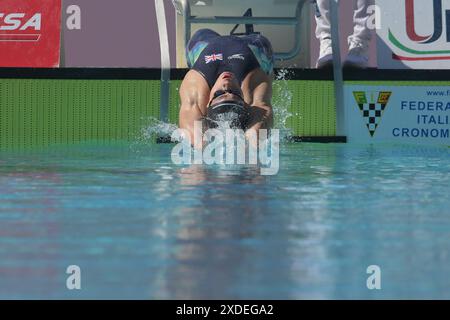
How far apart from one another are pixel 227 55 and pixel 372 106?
202cm

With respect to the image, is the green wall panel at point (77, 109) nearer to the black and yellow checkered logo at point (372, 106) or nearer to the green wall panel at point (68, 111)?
the green wall panel at point (68, 111)

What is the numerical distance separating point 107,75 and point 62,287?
771 centimetres

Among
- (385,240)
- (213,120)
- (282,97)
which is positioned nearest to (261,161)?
(213,120)

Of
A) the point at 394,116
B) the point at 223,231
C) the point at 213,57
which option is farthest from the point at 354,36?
the point at 223,231

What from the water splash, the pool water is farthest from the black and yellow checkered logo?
the pool water

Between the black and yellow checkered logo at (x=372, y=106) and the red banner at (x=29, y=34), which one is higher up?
the red banner at (x=29, y=34)

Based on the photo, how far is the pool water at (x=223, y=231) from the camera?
3.18 m

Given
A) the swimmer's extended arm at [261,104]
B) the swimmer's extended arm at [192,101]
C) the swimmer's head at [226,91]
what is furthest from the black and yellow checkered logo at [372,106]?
the swimmer's head at [226,91]

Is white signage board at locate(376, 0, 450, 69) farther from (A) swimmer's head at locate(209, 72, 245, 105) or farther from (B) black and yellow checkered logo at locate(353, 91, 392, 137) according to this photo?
(A) swimmer's head at locate(209, 72, 245, 105)

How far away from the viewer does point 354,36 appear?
10.7 metres

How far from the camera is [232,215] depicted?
4848 mm

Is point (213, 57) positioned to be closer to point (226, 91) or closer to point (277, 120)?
point (226, 91)

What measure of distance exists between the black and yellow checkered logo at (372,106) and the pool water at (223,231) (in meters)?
3.06

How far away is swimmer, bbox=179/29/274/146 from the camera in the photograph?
862 cm
